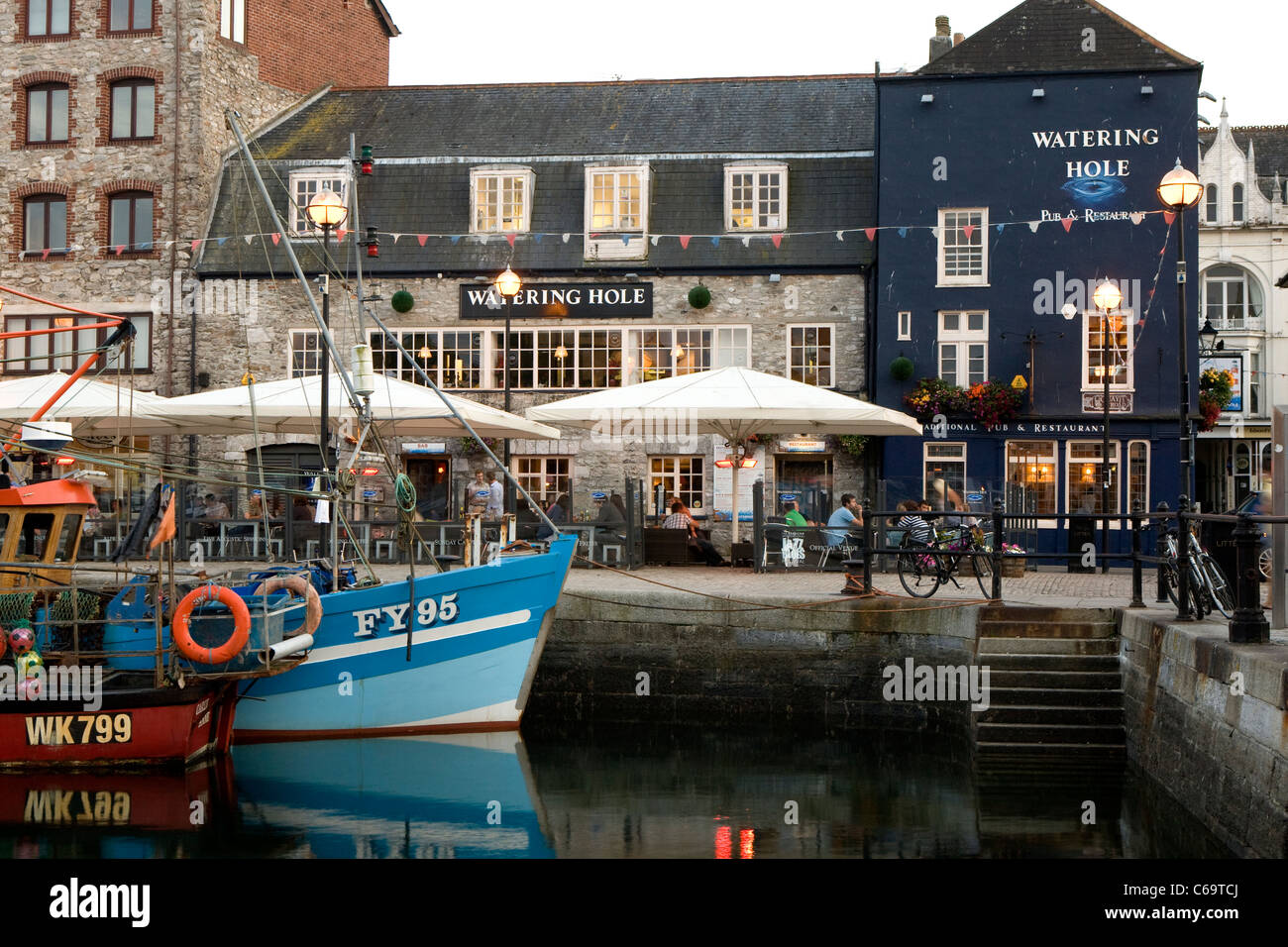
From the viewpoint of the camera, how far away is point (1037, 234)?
76.8 ft

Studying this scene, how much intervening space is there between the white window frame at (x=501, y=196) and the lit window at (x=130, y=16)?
7179 mm

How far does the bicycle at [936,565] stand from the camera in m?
13.6

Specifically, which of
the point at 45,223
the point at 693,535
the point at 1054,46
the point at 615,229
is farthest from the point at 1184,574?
the point at 45,223

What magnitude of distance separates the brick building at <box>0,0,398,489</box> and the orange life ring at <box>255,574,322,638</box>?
46.6 feet

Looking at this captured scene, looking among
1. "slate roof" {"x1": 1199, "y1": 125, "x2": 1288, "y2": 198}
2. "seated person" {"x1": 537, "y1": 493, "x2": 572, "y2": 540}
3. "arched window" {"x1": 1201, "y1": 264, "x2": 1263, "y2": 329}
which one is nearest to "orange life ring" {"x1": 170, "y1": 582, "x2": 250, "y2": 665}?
"seated person" {"x1": 537, "y1": 493, "x2": 572, "y2": 540}

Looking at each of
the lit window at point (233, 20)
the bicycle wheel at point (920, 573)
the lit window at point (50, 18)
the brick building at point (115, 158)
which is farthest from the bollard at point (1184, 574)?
the lit window at point (50, 18)

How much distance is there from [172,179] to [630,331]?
30.4 feet

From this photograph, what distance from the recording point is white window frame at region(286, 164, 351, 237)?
25.0 m

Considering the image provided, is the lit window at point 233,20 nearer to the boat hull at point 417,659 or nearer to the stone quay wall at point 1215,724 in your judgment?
the boat hull at point 417,659

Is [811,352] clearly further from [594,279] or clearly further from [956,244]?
[594,279]

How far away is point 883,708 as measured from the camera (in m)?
12.9

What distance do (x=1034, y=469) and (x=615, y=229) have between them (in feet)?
28.5

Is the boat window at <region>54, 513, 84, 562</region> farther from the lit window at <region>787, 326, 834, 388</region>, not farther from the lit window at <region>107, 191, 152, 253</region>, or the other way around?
the lit window at <region>107, 191, 152, 253</region>
